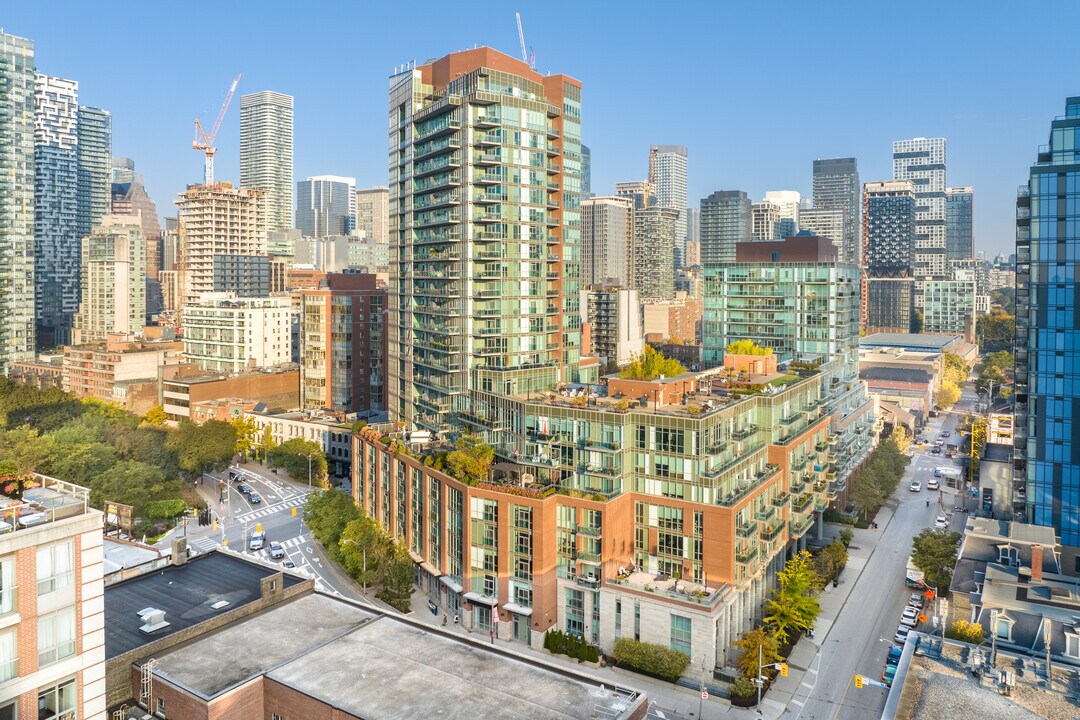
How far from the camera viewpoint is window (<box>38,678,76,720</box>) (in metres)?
28.3

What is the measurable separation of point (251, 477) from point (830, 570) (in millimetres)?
96432

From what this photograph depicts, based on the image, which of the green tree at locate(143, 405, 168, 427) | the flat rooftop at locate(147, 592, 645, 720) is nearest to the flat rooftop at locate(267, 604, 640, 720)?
the flat rooftop at locate(147, 592, 645, 720)

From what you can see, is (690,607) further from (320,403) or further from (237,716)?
(320,403)

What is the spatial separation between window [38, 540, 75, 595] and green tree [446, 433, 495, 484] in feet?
147

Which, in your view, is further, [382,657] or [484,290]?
[484,290]

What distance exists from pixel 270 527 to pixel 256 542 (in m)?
9.10

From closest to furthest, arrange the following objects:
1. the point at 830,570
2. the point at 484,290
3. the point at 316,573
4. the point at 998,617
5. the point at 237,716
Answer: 1. the point at 237,716
2. the point at 998,617
3. the point at 830,570
4. the point at 316,573
5. the point at 484,290

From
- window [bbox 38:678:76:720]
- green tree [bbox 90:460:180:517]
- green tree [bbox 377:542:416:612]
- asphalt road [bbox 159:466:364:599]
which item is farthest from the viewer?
green tree [bbox 90:460:180:517]

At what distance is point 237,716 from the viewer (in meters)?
42.1

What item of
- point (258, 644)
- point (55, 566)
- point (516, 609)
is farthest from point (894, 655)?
point (55, 566)

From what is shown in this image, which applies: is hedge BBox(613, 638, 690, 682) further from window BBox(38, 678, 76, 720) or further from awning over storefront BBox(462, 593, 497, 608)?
window BBox(38, 678, 76, 720)

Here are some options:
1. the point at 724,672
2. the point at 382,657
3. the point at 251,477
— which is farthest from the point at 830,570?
the point at 251,477

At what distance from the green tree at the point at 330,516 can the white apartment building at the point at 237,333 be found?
93.3 metres

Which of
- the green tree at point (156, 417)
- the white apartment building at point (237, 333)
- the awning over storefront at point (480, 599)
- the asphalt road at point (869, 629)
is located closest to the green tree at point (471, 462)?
the awning over storefront at point (480, 599)
